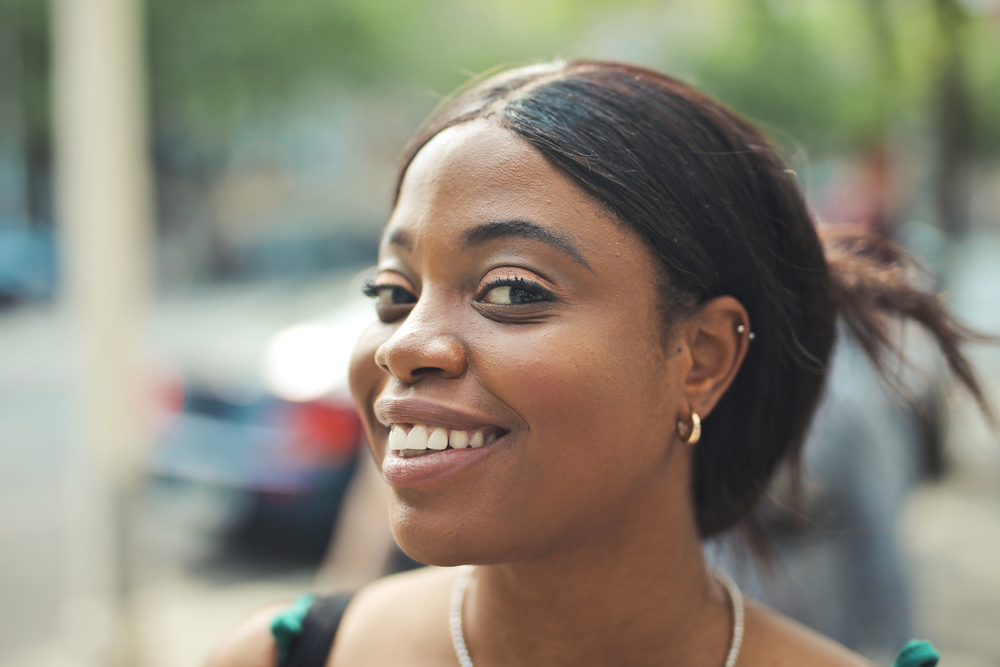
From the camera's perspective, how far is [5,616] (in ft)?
17.1

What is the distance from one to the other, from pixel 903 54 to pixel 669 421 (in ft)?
17.1

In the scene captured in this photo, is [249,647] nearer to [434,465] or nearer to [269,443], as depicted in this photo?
[434,465]

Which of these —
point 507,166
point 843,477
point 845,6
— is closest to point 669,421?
point 507,166

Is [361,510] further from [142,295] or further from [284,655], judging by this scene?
[284,655]

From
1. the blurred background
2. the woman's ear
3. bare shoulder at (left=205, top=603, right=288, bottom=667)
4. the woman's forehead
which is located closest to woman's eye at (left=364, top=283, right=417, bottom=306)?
the woman's forehead

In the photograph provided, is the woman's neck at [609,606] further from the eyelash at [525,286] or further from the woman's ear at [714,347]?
the eyelash at [525,286]

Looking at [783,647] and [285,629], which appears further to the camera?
[285,629]

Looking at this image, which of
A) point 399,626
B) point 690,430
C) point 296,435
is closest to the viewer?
point 690,430

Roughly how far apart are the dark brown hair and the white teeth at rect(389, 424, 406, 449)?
19.2 inches

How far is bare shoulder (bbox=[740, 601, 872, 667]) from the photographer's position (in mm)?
1649

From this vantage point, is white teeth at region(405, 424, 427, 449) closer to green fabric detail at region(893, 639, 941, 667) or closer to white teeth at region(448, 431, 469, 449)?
white teeth at region(448, 431, 469, 449)

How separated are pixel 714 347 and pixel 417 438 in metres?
Result: 0.56

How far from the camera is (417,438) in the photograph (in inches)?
56.9

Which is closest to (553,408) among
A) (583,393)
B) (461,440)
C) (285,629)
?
(583,393)
